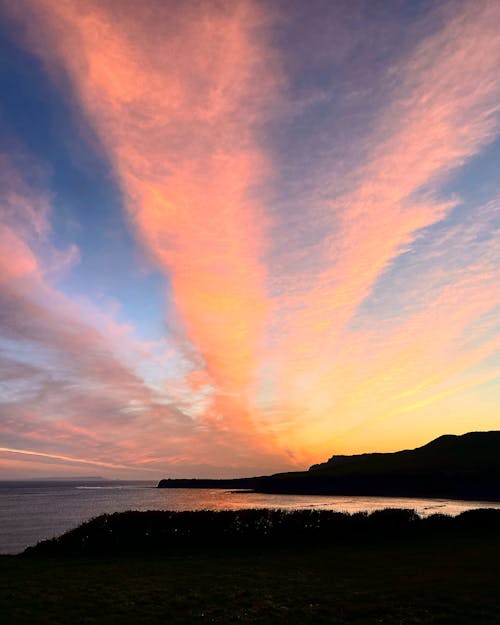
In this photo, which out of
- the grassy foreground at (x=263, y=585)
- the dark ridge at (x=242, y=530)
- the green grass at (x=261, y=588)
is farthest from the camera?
the dark ridge at (x=242, y=530)

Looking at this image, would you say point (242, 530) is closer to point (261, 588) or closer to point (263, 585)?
point (263, 585)

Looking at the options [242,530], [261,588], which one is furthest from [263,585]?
[242,530]

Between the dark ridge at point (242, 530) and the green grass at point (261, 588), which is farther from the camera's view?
the dark ridge at point (242, 530)

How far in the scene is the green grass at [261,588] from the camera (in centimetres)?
1969

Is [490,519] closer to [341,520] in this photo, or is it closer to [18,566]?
[341,520]

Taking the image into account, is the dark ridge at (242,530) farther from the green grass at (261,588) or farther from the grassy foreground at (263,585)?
the green grass at (261,588)

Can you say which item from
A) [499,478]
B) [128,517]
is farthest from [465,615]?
[499,478]

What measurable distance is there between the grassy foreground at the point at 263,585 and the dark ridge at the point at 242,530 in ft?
5.94

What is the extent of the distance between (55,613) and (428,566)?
22.8 metres

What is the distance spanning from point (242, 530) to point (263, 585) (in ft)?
72.3

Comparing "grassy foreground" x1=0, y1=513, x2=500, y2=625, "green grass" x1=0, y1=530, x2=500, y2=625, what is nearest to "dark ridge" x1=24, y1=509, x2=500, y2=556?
"grassy foreground" x1=0, y1=513, x2=500, y2=625

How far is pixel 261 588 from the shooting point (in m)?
25.3

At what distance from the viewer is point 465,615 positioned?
19.2 m

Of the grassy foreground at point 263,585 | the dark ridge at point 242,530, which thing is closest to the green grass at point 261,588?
the grassy foreground at point 263,585
